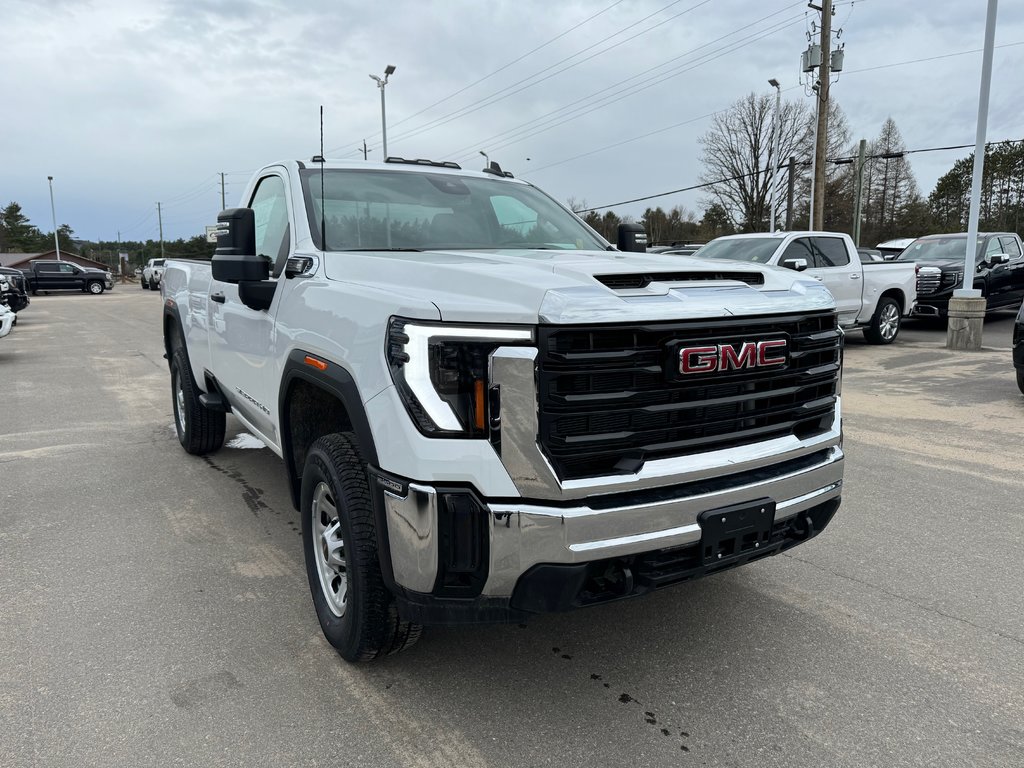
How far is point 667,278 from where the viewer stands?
258 centimetres

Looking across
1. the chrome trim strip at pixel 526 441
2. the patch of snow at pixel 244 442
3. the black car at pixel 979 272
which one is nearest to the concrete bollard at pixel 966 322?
the black car at pixel 979 272

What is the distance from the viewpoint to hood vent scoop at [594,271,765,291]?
2.44 meters

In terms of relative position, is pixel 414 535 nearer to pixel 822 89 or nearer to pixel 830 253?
pixel 830 253

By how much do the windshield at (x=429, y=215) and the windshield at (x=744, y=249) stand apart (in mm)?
7159

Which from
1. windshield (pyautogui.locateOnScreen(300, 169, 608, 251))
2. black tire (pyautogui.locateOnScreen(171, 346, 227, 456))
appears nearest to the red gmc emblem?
windshield (pyautogui.locateOnScreen(300, 169, 608, 251))

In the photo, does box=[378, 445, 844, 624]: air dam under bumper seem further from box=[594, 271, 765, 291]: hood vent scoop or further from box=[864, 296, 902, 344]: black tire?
box=[864, 296, 902, 344]: black tire

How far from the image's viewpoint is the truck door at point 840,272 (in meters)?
11.3

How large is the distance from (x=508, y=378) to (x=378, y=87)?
2988cm

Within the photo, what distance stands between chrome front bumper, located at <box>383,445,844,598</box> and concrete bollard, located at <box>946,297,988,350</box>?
1123 centimetres

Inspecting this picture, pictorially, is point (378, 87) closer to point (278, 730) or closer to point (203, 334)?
point (203, 334)

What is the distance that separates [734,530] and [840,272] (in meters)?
10.3

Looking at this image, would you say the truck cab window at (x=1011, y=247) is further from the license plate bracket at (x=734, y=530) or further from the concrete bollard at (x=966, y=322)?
→ the license plate bracket at (x=734, y=530)

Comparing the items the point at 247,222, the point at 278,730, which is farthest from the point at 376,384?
the point at 247,222

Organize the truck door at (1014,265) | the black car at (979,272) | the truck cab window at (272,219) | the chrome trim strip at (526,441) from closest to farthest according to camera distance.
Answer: the chrome trim strip at (526,441)
the truck cab window at (272,219)
the black car at (979,272)
the truck door at (1014,265)
